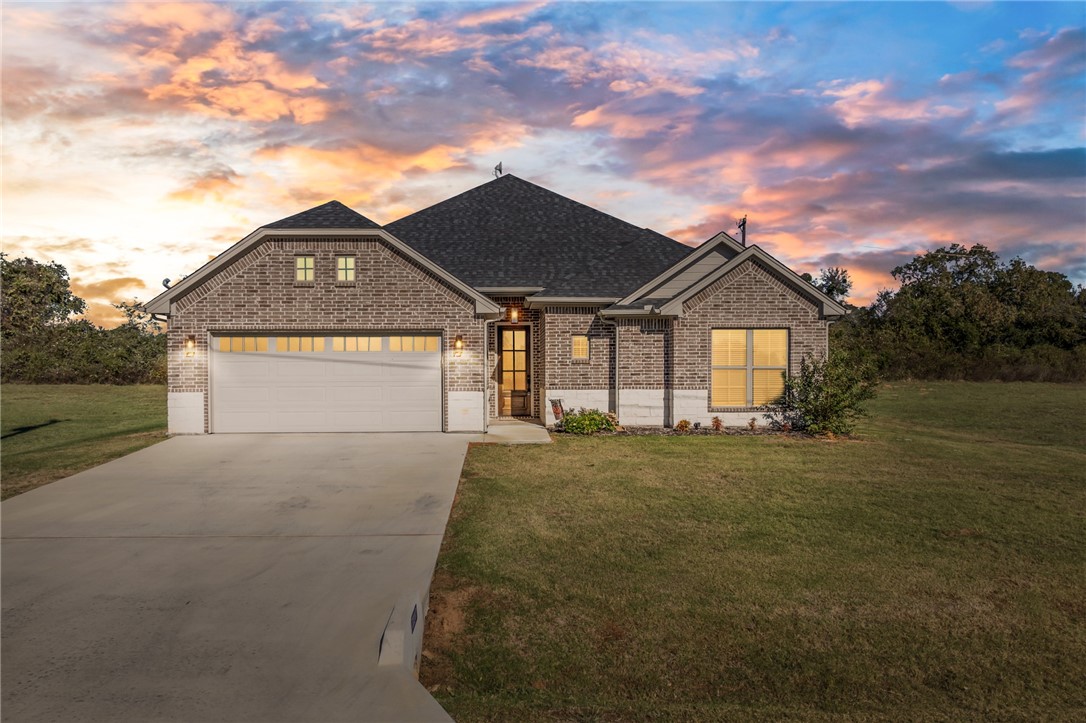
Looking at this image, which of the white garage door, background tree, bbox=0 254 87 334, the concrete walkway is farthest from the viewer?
background tree, bbox=0 254 87 334

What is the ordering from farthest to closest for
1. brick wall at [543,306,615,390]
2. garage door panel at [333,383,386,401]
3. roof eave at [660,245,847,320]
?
brick wall at [543,306,615,390], roof eave at [660,245,847,320], garage door panel at [333,383,386,401]

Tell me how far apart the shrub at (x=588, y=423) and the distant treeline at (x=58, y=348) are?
A: 2898 centimetres

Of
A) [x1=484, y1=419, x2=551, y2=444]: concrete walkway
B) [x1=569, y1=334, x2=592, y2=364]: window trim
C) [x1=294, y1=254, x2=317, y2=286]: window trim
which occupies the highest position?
[x1=294, y1=254, x2=317, y2=286]: window trim

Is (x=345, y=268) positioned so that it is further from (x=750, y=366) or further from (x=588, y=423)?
(x=750, y=366)

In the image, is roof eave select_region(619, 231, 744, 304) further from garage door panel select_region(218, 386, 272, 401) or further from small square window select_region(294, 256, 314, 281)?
garage door panel select_region(218, 386, 272, 401)

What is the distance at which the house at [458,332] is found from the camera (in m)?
14.9

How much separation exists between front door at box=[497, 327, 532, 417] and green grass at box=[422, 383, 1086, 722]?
7.02 metres

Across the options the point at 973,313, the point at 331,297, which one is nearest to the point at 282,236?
the point at 331,297

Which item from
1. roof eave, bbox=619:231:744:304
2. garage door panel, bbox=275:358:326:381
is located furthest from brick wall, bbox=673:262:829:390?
garage door panel, bbox=275:358:326:381

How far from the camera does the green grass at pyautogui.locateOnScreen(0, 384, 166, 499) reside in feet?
37.3

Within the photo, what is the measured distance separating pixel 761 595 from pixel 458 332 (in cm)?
1097

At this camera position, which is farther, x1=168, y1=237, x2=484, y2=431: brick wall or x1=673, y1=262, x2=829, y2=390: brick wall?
x1=673, y1=262, x2=829, y2=390: brick wall

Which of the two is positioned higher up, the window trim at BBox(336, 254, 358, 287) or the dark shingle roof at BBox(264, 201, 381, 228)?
the dark shingle roof at BBox(264, 201, 381, 228)

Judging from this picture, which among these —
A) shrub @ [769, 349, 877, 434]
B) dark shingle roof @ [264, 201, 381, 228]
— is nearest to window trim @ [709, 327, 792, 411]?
shrub @ [769, 349, 877, 434]
